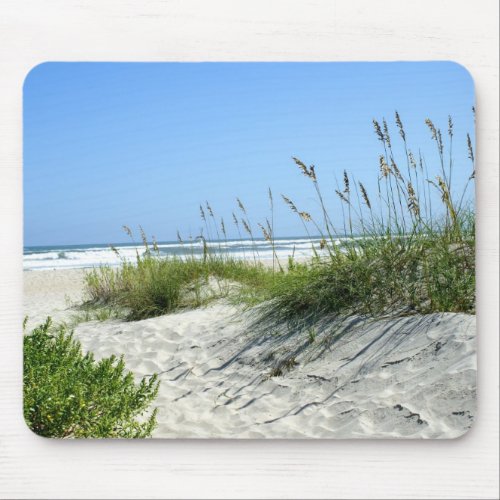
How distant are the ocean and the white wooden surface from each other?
13cm

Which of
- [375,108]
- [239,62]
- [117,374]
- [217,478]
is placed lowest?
[217,478]

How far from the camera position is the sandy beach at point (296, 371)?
217 centimetres

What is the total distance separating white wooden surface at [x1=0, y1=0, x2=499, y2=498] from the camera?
2.21 m

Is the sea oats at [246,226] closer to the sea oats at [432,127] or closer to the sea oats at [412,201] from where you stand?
the sea oats at [412,201]

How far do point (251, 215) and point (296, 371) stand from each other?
0.62m

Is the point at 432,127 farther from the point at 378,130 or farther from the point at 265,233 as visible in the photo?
the point at 265,233

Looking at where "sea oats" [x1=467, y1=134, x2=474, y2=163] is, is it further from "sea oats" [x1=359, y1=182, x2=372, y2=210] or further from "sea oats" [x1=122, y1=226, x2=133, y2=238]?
"sea oats" [x1=122, y1=226, x2=133, y2=238]

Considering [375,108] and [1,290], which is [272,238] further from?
[1,290]

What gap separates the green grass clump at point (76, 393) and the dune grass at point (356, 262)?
0.25 m
